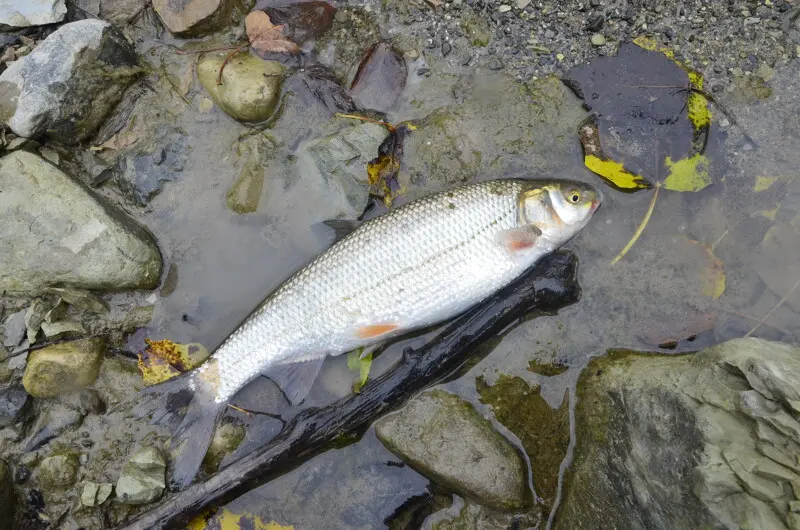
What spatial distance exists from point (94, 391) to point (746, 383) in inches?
172

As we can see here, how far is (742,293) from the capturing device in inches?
157

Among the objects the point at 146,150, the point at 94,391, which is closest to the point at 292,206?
the point at 146,150

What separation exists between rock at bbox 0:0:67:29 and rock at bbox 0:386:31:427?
9.43 ft

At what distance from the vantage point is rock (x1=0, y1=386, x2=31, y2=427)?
4.07m

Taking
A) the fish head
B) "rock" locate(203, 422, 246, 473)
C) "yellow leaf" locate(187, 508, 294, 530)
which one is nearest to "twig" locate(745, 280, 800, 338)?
the fish head

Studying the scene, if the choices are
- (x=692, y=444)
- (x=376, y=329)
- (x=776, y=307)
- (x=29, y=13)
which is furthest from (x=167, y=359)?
(x=776, y=307)

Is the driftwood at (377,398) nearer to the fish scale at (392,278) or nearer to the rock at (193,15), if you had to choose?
the fish scale at (392,278)

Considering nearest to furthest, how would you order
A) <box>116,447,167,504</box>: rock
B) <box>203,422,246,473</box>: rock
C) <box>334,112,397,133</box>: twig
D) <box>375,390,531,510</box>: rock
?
<box>375,390,531,510</box>: rock, <box>116,447,167,504</box>: rock, <box>203,422,246,473</box>: rock, <box>334,112,397,133</box>: twig

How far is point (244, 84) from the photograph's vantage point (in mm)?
4254

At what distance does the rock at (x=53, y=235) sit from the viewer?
3.91m

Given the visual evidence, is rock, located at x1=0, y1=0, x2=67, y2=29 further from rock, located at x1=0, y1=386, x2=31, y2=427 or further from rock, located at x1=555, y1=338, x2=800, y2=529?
rock, located at x1=555, y1=338, x2=800, y2=529

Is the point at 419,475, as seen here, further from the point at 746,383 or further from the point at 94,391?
the point at 94,391

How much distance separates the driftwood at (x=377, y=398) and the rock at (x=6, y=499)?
3.50 ft

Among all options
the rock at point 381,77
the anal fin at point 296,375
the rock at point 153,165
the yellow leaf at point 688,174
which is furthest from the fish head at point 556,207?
the rock at point 153,165
